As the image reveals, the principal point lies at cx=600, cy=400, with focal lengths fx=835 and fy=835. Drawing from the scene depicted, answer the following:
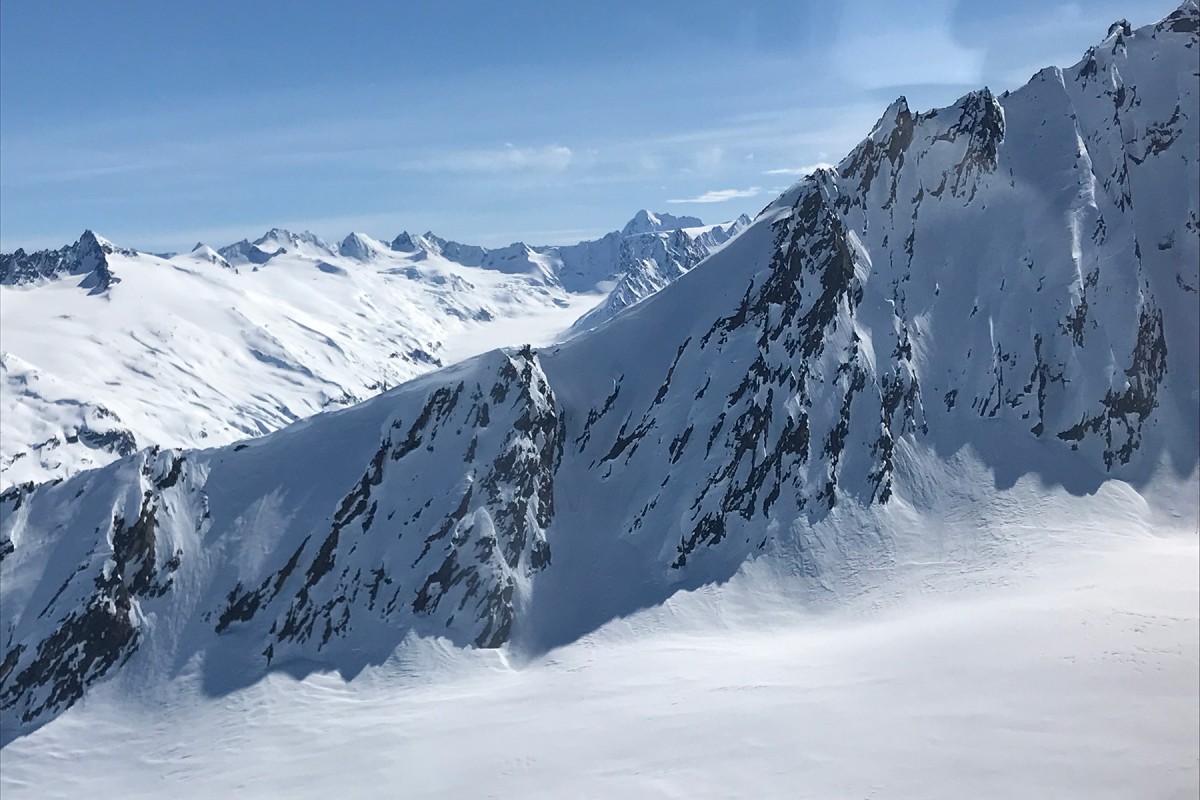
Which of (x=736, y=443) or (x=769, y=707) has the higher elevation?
(x=736, y=443)

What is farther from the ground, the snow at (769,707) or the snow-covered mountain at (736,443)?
the snow-covered mountain at (736,443)

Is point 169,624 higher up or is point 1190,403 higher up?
point 1190,403

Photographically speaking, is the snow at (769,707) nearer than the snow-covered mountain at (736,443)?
Yes

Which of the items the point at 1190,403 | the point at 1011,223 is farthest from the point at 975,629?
the point at 1011,223

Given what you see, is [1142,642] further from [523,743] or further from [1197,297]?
[1197,297]

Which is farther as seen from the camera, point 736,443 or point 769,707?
point 736,443

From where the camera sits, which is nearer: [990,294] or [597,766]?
[597,766]
